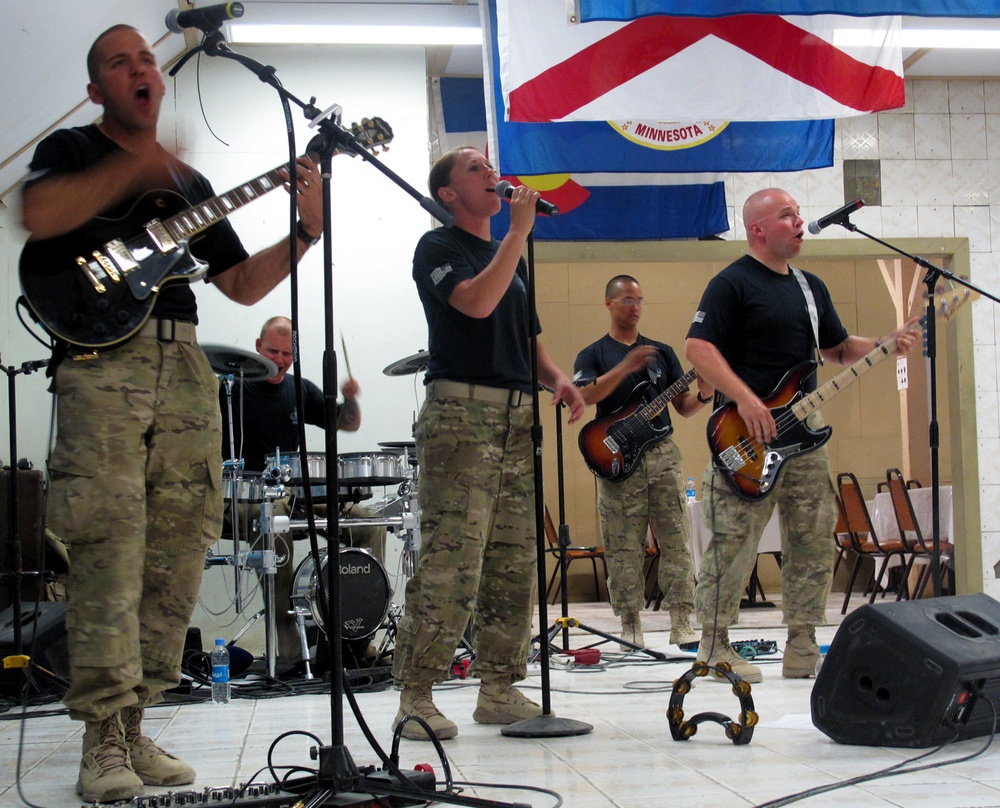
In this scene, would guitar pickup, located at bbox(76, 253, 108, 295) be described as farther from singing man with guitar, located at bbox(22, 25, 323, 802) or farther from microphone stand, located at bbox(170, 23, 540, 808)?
microphone stand, located at bbox(170, 23, 540, 808)

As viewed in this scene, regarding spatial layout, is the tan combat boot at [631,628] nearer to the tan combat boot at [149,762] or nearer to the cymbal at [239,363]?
the cymbal at [239,363]

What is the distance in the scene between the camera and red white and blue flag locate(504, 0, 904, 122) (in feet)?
16.4

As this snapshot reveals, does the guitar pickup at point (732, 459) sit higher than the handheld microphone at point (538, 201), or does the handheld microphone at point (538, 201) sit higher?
the handheld microphone at point (538, 201)

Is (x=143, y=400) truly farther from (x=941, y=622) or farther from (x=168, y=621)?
(x=941, y=622)

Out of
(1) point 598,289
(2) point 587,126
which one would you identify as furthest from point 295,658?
(1) point 598,289

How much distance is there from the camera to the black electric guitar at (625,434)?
5.84 metres

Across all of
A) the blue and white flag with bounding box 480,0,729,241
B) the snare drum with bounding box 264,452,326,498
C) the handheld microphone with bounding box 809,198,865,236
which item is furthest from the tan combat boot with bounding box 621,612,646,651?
the blue and white flag with bounding box 480,0,729,241

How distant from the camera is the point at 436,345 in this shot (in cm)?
336

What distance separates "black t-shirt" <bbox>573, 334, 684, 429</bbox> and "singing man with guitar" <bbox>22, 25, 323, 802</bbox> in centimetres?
334

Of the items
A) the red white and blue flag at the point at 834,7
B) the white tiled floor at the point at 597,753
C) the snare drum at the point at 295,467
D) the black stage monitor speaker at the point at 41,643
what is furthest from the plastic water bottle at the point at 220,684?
the red white and blue flag at the point at 834,7

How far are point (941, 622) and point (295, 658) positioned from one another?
3598mm

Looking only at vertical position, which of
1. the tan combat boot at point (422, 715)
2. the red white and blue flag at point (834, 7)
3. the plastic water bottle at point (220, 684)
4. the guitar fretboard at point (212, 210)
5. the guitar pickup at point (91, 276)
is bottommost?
the plastic water bottle at point (220, 684)

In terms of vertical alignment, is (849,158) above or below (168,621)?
above

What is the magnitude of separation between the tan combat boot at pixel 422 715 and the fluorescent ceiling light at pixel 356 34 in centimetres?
480
